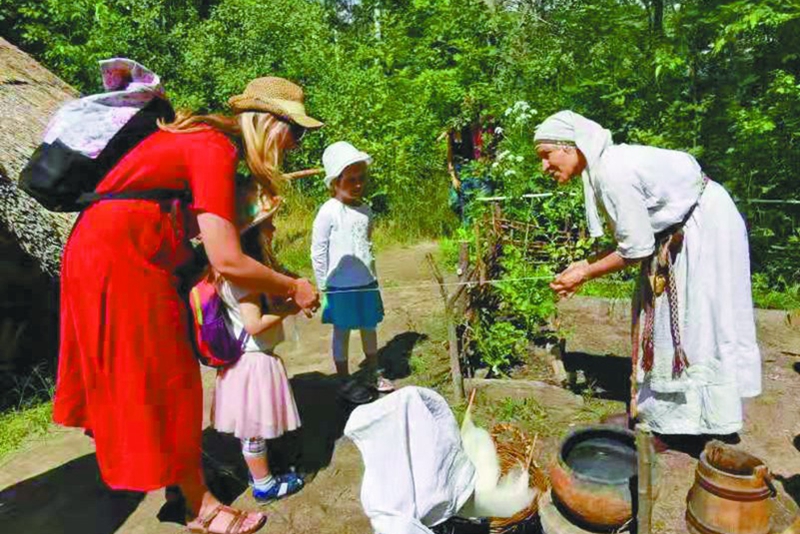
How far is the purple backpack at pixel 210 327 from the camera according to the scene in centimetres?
278

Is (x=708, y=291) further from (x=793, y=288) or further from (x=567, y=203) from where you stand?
(x=793, y=288)

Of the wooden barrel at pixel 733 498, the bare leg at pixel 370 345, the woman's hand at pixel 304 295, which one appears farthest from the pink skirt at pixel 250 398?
the wooden barrel at pixel 733 498

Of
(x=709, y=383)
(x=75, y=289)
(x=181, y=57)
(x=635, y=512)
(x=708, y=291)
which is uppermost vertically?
(x=181, y=57)

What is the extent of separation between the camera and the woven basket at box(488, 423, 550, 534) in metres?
2.66

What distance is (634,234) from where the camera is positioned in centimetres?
282

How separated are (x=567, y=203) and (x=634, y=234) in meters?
2.72

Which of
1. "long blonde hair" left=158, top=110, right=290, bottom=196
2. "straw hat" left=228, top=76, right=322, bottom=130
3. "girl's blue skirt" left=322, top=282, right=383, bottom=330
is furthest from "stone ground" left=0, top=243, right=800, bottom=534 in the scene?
"straw hat" left=228, top=76, right=322, bottom=130

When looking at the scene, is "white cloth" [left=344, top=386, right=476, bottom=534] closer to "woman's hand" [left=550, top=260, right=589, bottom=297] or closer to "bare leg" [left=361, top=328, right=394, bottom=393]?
"woman's hand" [left=550, top=260, right=589, bottom=297]

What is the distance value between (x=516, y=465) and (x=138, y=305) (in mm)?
1818

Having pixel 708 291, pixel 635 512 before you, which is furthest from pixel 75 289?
pixel 708 291

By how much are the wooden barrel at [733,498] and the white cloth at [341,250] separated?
2222 millimetres

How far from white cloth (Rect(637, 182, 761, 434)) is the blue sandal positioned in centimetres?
191

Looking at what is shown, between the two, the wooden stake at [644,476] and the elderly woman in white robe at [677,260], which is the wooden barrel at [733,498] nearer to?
the wooden stake at [644,476]

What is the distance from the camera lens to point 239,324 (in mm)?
2914
